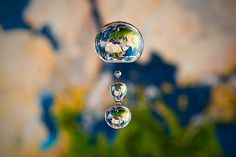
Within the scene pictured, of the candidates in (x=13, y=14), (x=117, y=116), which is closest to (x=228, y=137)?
(x=13, y=14)

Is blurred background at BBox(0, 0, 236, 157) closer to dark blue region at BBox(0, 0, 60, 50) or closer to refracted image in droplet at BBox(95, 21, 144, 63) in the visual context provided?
dark blue region at BBox(0, 0, 60, 50)

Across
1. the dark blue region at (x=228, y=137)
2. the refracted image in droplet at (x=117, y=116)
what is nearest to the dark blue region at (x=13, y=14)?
the dark blue region at (x=228, y=137)

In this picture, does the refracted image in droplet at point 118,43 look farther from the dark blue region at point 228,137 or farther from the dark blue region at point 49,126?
the dark blue region at point 228,137

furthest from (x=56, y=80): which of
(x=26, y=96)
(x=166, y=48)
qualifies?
(x=166, y=48)

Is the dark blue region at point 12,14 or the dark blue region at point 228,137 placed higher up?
the dark blue region at point 12,14

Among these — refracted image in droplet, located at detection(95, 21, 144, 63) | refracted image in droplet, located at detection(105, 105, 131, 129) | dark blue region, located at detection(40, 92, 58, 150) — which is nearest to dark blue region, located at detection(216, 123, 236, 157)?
dark blue region, located at detection(40, 92, 58, 150)

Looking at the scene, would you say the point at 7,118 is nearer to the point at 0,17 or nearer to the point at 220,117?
the point at 0,17
